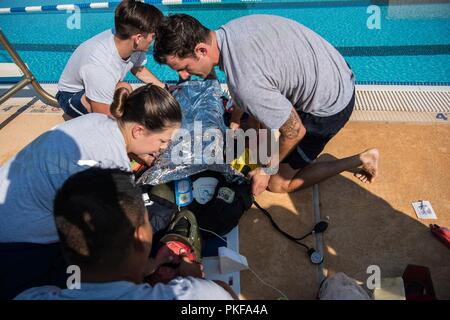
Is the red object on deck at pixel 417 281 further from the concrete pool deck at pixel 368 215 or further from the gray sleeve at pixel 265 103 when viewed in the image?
the gray sleeve at pixel 265 103

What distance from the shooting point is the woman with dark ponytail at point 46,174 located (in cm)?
184

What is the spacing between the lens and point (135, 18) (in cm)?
268

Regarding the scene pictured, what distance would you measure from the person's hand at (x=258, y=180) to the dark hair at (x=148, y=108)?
771 mm

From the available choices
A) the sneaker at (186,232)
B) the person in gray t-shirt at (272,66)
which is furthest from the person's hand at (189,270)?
the person in gray t-shirt at (272,66)

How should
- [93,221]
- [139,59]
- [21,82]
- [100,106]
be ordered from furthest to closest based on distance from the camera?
[21,82] → [139,59] → [100,106] → [93,221]

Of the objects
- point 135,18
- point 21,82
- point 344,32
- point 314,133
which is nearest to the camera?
point 314,133

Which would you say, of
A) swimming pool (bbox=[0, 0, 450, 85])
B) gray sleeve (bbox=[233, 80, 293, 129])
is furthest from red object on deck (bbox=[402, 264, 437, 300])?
swimming pool (bbox=[0, 0, 450, 85])

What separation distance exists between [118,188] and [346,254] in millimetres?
1671

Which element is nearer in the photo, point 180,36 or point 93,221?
point 93,221

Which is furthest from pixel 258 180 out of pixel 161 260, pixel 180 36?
pixel 180 36

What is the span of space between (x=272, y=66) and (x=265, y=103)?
0.71ft

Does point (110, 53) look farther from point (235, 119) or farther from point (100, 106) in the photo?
point (235, 119)

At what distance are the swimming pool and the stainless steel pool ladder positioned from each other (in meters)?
1.10

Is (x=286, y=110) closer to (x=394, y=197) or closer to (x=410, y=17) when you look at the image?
(x=394, y=197)
